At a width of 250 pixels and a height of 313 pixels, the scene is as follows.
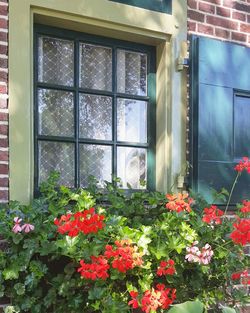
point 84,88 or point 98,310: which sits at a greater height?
point 84,88

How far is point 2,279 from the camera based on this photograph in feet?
9.48

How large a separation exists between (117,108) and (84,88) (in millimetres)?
269

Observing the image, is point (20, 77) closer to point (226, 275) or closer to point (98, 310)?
point (98, 310)

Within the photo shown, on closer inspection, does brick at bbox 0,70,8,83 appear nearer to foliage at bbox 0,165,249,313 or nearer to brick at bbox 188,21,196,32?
foliage at bbox 0,165,249,313

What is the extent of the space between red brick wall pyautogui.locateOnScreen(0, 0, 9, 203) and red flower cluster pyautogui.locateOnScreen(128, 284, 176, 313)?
0.90m

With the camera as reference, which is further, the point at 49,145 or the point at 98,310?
the point at 49,145

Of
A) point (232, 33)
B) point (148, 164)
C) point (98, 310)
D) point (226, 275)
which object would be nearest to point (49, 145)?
point (148, 164)

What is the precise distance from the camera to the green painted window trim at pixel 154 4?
3600mm

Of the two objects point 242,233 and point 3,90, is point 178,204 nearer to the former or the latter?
point 242,233

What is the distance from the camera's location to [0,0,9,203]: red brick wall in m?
3.13

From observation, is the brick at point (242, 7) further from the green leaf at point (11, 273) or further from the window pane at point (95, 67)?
the green leaf at point (11, 273)

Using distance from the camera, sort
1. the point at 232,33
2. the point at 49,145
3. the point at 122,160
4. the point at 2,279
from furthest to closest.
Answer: the point at 232,33
the point at 122,160
the point at 49,145
the point at 2,279

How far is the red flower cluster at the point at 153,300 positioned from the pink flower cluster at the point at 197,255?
0.21 m

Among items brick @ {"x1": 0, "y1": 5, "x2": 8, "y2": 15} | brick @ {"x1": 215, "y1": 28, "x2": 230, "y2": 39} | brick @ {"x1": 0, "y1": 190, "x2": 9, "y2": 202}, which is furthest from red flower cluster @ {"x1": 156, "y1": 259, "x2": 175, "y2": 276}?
brick @ {"x1": 215, "y1": 28, "x2": 230, "y2": 39}
